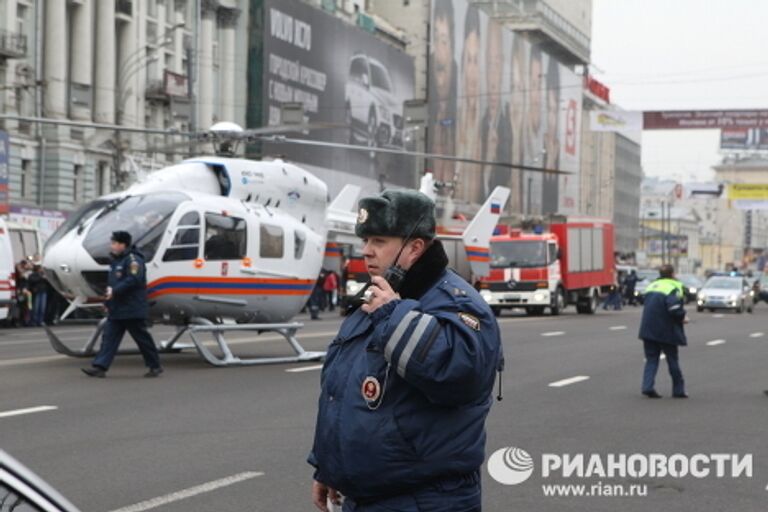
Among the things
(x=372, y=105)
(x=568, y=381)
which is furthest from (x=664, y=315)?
(x=372, y=105)

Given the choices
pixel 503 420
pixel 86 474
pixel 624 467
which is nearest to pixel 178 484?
pixel 86 474

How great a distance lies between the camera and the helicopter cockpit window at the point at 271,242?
20.3 m

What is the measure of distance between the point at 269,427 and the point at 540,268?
31465mm

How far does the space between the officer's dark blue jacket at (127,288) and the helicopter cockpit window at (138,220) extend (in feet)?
5.10

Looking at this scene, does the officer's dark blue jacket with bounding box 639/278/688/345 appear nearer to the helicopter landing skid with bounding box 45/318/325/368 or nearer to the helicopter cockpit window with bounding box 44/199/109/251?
the helicopter landing skid with bounding box 45/318/325/368

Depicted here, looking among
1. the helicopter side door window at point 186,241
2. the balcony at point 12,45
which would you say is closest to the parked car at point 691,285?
the balcony at point 12,45

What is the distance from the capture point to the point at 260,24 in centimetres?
7181

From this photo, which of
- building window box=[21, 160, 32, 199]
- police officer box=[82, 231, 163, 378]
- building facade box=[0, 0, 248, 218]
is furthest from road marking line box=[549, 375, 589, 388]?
building window box=[21, 160, 32, 199]

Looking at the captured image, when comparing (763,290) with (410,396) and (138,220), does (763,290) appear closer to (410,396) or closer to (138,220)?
(138,220)

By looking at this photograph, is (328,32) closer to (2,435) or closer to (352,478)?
(2,435)

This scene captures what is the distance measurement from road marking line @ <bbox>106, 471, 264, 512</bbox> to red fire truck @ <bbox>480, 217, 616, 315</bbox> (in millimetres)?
32697

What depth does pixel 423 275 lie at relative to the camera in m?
4.50

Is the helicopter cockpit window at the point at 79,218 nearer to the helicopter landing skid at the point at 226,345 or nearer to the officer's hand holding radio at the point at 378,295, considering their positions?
the helicopter landing skid at the point at 226,345

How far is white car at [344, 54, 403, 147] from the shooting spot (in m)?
81.1
